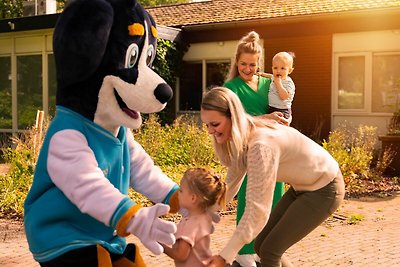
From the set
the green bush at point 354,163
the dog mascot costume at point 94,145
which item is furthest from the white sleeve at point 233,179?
the green bush at point 354,163

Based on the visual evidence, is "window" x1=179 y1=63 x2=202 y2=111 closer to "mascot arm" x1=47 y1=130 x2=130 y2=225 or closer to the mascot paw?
"mascot arm" x1=47 y1=130 x2=130 y2=225

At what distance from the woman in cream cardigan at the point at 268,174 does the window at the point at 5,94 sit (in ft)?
50.4

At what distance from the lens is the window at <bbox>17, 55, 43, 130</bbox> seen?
17516 millimetres

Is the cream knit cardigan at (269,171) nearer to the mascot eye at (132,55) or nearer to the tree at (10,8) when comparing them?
the mascot eye at (132,55)

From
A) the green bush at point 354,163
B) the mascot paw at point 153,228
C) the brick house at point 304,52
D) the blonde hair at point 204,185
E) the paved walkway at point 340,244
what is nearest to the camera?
the mascot paw at point 153,228

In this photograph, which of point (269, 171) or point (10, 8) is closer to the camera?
point (269, 171)

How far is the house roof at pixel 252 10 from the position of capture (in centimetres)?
1524

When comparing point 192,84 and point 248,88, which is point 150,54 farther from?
point 192,84

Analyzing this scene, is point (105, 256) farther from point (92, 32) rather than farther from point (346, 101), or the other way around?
point (346, 101)

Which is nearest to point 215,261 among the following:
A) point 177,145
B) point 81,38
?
point 81,38

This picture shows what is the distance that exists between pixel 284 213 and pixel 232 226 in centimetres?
333

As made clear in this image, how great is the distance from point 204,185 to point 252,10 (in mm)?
15333

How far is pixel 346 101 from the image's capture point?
15250 mm

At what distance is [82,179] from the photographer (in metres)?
2.44
